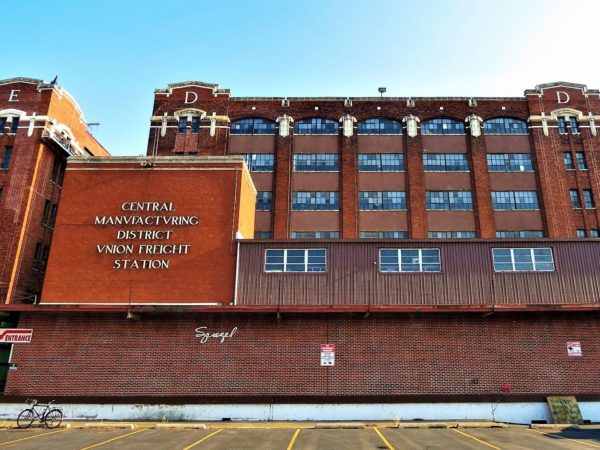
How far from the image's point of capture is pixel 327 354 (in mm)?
19734

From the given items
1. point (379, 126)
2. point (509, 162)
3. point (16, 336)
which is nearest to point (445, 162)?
point (509, 162)

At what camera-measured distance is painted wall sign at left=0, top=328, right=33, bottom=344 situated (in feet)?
65.7

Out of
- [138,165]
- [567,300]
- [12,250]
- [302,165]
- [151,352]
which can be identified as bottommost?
[151,352]

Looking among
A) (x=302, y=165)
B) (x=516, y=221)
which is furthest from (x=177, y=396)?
(x=516, y=221)

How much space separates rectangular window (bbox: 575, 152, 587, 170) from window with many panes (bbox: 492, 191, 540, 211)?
5.29 metres

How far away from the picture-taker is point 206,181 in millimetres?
23188

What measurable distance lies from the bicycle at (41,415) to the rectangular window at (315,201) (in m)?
25.8

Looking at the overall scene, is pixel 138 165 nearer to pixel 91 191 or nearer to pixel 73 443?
pixel 91 191

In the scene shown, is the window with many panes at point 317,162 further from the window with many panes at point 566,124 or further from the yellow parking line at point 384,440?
the yellow parking line at point 384,440

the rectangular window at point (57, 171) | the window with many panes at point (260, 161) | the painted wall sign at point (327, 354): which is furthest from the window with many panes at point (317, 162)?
the painted wall sign at point (327, 354)

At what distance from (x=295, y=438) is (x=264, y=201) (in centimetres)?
2765

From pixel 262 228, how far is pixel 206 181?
1758 cm

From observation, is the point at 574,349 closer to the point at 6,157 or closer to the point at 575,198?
Result: the point at 575,198

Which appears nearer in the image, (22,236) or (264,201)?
(22,236)
